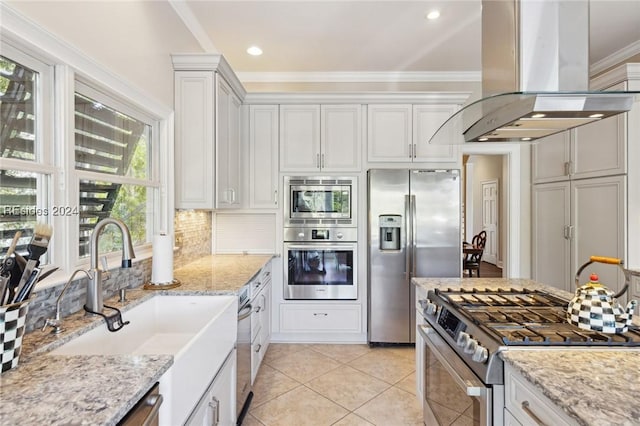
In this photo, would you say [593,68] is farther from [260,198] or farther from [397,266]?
[260,198]

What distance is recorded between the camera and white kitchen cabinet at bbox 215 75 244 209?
274 centimetres

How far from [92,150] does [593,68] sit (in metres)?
4.73

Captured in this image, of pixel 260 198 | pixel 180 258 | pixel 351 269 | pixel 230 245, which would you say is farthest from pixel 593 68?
pixel 180 258

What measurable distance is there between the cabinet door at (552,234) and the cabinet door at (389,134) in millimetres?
1641

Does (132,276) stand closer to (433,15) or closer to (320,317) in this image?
(320,317)

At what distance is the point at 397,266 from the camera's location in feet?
11.0

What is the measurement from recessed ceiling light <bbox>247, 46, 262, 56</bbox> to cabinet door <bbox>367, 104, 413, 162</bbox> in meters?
1.23

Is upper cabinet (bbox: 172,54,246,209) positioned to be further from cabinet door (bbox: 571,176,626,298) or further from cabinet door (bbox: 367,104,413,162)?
cabinet door (bbox: 571,176,626,298)

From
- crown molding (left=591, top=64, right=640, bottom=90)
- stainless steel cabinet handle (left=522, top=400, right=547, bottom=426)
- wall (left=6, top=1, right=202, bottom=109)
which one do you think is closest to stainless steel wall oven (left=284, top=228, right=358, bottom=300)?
wall (left=6, top=1, right=202, bottom=109)

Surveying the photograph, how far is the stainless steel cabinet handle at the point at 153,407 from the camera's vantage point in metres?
0.93

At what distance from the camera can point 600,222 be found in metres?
3.15

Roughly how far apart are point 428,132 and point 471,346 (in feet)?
8.50

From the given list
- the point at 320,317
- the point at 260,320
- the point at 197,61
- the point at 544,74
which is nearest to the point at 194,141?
the point at 197,61

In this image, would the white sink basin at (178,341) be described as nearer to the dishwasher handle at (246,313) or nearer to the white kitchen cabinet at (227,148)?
the dishwasher handle at (246,313)
